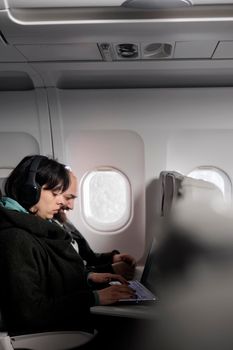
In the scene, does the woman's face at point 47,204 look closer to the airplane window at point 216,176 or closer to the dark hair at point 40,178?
the dark hair at point 40,178

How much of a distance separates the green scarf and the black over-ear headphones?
0.14 feet

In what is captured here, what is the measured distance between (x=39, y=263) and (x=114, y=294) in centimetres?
35

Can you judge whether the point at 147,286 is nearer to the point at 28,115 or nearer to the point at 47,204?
the point at 47,204

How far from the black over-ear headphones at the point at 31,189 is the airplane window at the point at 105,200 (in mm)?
1022

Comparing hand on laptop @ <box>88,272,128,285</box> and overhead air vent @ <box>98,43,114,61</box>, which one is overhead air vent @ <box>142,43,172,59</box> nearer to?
overhead air vent @ <box>98,43,114,61</box>

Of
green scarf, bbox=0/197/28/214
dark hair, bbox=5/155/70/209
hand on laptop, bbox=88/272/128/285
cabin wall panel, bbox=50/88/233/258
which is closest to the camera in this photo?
green scarf, bbox=0/197/28/214

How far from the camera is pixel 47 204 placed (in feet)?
5.69

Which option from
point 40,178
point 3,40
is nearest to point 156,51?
point 3,40

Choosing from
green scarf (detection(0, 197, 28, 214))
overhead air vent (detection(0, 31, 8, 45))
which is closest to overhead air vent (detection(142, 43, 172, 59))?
overhead air vent (detection(0, 31, 8, 45))

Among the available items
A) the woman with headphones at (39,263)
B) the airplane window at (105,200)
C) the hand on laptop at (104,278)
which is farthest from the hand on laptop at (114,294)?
the airplane window at (105,200)

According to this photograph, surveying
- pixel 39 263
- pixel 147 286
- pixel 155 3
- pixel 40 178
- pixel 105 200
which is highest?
pixel 155 3

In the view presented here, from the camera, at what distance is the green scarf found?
158cm

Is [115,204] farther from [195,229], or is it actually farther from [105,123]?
[195,229]

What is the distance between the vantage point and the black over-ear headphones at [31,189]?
1632 mm
